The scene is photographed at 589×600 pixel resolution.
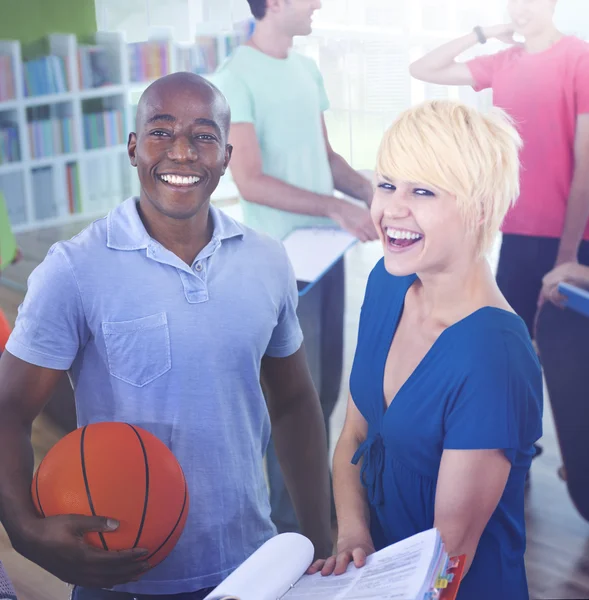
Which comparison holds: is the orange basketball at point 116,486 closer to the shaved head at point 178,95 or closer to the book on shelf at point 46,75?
the shaved head at point 178,95

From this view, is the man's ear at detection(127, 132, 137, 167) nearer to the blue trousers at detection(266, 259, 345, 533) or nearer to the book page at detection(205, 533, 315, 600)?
the book page at detection(205, 533, 315, 600)

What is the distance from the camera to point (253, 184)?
8.63ft

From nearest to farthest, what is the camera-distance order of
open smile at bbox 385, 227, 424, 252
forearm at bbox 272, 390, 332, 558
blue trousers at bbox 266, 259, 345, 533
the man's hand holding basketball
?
the man's hand holding basketball
open smile at bbox 385, 227, 424, 252
forearm at bbox 272, 390, 332, 558
blue trousers at bbox 266, 259, 345, 533

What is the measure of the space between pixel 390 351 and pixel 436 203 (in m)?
0.30

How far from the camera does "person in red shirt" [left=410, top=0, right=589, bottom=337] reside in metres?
2.31

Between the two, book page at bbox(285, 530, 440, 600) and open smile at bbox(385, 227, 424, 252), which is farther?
open smile at bbox(385, 227, 424, 252)

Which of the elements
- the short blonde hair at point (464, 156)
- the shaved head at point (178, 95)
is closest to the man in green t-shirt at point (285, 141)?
the shaved head at point (178, 95)

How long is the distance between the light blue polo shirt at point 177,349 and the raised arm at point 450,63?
1.14 m

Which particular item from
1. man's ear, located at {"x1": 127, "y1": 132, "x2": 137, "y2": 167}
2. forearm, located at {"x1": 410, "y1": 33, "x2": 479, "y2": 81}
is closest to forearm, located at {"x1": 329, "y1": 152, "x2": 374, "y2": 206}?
forearm, located at {"x1": 410, "y1": 33, "x2": 479, "y2": 81}

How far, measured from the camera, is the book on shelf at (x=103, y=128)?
9.89 ft

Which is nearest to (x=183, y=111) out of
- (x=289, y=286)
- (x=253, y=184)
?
(x=289, y=286)

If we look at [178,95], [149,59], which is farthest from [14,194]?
[178,95]

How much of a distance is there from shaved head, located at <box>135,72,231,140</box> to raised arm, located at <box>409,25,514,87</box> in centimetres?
109

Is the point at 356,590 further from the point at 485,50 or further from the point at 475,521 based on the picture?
the point at 485,50
